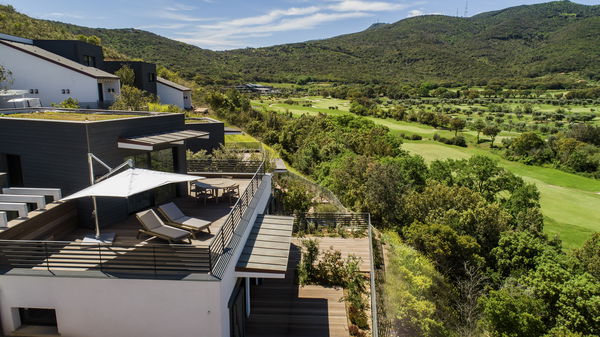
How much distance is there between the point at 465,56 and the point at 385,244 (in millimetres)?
160923

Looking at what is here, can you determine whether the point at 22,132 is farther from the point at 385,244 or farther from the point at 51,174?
the point at 385,244

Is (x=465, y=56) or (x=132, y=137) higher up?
(x=465, y=56)

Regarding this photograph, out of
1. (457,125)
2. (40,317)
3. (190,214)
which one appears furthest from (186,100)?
(457,125)

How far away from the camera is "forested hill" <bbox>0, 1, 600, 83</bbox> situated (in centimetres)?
12988

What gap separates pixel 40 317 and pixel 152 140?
527 cm

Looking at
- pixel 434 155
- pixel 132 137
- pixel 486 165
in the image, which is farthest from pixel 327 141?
pixel 132 137

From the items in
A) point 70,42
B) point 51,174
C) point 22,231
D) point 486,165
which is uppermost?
point 70,42

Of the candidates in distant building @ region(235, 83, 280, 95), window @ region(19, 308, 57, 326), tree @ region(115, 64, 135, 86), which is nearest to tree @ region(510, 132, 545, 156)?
tree @ region(115, 64, 135, 86)

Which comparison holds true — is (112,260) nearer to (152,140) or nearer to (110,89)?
(152,140)

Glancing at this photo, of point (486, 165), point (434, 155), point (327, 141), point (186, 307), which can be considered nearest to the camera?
point (186, 307)

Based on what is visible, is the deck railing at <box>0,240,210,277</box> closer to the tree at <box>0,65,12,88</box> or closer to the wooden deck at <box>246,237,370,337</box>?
the wooden deck at <box>246,237,370,337</box>

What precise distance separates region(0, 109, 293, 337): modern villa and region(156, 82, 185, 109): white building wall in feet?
115

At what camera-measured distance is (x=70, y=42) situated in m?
34.9

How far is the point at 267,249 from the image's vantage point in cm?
963
